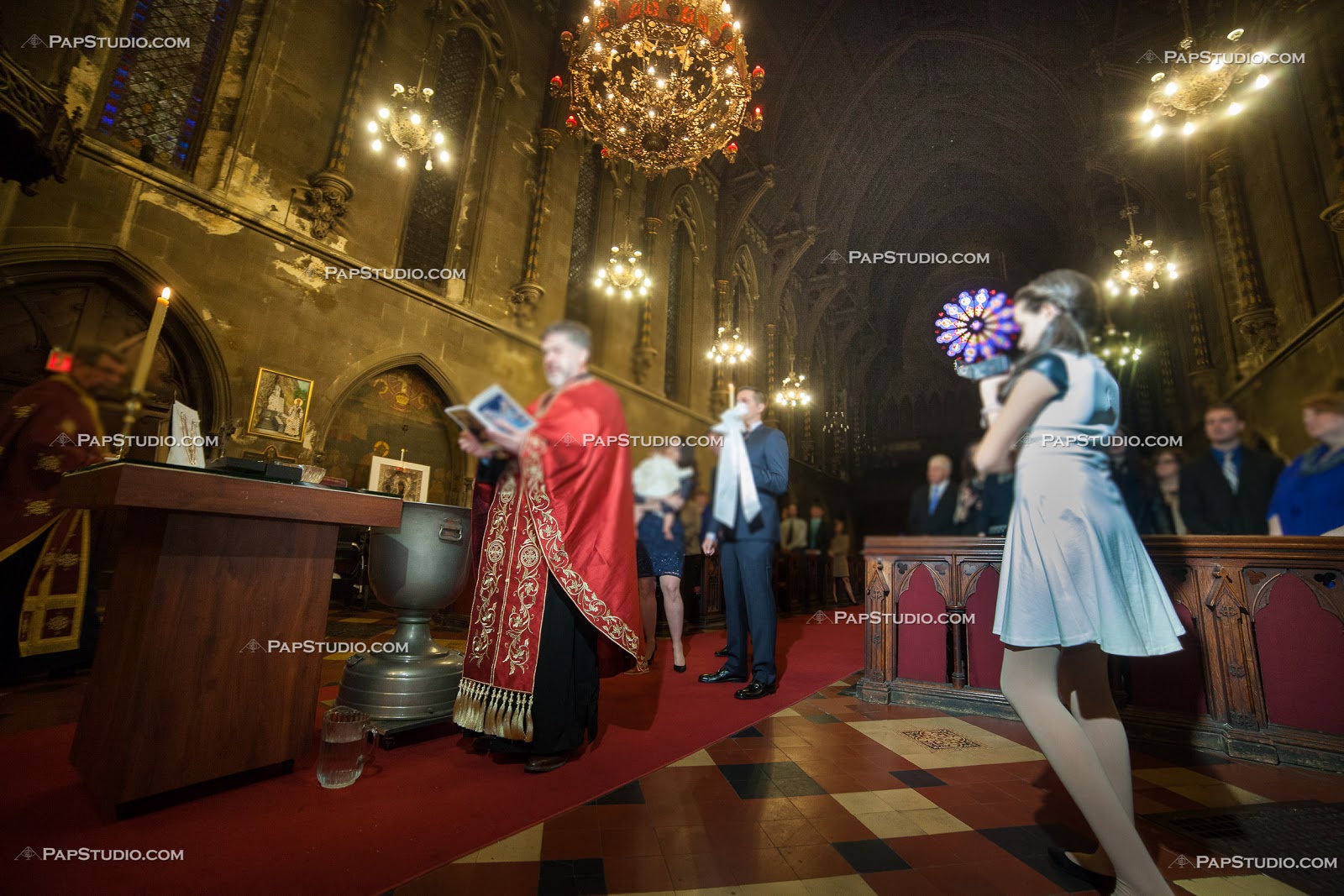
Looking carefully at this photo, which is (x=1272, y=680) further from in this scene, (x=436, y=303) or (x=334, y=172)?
(x=334, y=172)

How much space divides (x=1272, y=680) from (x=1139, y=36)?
1384 centimetres

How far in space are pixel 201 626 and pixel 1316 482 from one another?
4.36 metres

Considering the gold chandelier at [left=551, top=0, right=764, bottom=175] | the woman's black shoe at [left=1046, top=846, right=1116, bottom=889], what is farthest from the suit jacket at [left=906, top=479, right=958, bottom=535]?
the gold chandelier at [left=551, top=0, right=764, bottom=175]

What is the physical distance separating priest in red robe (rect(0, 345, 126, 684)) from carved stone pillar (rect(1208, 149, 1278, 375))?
702cm

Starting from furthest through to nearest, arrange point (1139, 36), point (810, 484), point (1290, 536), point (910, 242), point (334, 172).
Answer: point (910, 242), point (810, 484), point (1139, 36), point (334, 172), point (1290, 536)

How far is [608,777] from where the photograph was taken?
186 centimetres

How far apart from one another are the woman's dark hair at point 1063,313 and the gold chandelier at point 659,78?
15.8 feet

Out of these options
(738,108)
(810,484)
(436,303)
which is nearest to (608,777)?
(436,303)

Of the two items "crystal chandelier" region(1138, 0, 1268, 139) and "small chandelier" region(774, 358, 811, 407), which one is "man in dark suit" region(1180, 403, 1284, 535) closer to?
"crystal chandelier" region(1138, 0, 1268, 139)

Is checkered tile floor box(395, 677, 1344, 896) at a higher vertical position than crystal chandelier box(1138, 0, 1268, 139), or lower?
lower

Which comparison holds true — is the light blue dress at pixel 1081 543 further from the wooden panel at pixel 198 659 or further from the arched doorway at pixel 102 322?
the arched doorway at pixel 102 322

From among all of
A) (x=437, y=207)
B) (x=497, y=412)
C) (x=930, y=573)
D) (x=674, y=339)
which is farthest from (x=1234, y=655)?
(x=674, y=339)

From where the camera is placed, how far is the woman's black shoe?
1213 mm

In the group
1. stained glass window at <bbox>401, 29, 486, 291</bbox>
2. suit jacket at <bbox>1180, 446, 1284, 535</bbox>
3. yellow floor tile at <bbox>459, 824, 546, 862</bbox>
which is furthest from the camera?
suit jacket at <bbox>1180, 446, 1284, 535</bbox>
